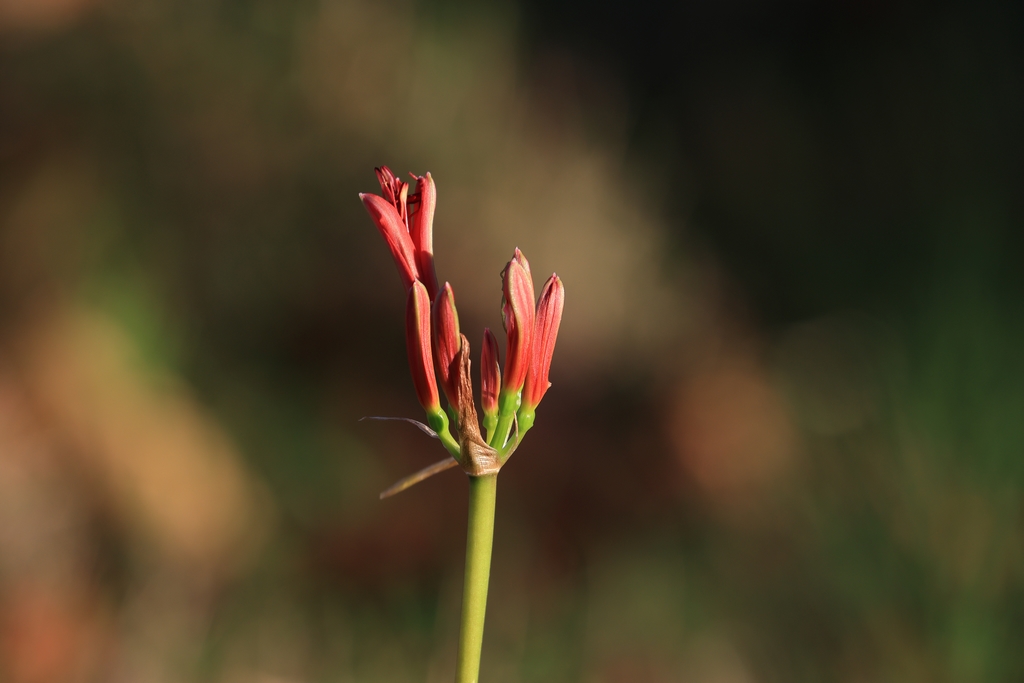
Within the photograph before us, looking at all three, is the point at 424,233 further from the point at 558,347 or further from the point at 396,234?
the point at 558,347

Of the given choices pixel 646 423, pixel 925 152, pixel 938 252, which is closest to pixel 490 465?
pixel 646 423

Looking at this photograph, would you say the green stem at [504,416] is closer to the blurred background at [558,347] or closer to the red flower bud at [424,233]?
the red flower bud at [424,233]

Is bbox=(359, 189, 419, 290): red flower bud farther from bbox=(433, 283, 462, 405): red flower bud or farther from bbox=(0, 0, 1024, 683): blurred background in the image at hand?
bbox=(0, 0, 1024, 683): blurred background

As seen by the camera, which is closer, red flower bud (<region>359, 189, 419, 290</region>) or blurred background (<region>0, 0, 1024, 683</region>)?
red flower bud (<region>359, 189, 419, 290</region>)

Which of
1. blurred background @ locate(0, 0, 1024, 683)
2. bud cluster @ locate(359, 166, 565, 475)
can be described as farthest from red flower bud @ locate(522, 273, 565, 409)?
blurred background @ locate(0, 0, 1024, 683)

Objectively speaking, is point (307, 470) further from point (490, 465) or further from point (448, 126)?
point (490, 465)

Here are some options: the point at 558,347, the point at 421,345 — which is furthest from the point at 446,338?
the point at 558,347

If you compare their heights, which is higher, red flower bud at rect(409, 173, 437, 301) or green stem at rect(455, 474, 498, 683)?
red flower bud at rect(409, 173, 437, 301)

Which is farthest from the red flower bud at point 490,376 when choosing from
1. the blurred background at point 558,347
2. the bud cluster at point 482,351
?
the blurred background at point 558,347
